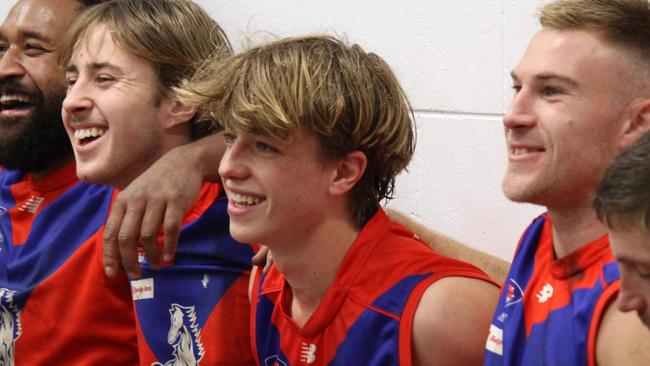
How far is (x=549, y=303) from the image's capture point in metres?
1.71

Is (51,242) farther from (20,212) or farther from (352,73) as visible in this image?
(352,73)

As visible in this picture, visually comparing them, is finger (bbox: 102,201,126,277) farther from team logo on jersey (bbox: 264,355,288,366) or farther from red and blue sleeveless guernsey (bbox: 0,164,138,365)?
team logo on jersey (bbox: 264,355,288,366)

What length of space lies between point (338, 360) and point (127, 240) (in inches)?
19.9

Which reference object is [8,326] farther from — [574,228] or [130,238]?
[574,228]

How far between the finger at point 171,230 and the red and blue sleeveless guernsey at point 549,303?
2.22 feet

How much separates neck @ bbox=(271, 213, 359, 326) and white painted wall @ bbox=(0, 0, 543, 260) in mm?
570

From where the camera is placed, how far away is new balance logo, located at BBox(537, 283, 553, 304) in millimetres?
1728

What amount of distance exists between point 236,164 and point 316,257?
9.3 inches

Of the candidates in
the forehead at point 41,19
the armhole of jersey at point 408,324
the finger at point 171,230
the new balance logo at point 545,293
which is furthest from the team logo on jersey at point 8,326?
the new balance logo at point 545,293

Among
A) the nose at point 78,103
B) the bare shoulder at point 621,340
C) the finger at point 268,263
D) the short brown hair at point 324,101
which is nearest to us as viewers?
the bare shoulder at point 621,340

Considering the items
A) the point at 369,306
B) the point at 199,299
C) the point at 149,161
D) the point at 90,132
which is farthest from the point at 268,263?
the point at 90,132

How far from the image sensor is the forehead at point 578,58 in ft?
5.60

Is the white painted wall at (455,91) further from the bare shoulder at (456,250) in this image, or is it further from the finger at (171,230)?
the finger at (171,230)

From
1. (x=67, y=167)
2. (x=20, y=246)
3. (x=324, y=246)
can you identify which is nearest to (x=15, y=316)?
(x=20, y=246)
